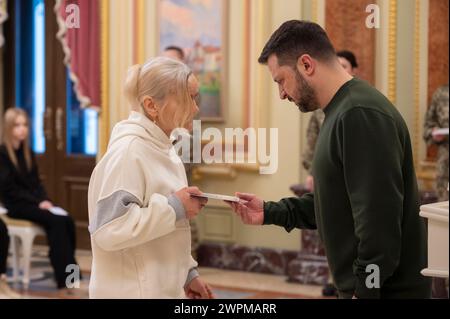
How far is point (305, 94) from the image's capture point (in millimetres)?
1939

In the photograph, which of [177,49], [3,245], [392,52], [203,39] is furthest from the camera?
[3,245]

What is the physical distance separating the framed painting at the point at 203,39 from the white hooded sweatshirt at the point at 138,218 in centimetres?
75

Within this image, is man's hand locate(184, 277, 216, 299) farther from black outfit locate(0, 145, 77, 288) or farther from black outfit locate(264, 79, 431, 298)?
black outfit locate(0, 145, 77, 288)

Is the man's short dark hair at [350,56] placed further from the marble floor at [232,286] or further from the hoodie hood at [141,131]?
the marble floor at [232,286]

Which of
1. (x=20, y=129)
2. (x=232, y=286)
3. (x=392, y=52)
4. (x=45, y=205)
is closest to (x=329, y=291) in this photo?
(x=232, y=286)

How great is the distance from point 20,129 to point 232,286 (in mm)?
1741

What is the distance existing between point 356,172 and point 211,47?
1500mm

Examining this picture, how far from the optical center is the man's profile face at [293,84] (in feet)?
6.32

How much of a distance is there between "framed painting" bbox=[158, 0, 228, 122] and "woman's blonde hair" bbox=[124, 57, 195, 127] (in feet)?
2.20

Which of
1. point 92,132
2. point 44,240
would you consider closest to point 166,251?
point 92,132

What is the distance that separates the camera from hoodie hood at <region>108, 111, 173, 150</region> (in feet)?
6.39

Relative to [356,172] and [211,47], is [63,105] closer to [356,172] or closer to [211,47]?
[211,47]

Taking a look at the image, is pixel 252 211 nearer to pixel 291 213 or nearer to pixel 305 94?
pixel 291 213
